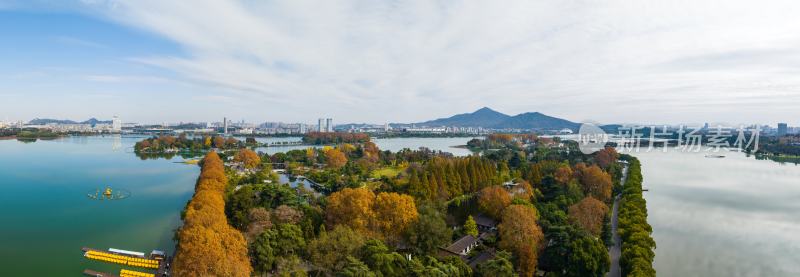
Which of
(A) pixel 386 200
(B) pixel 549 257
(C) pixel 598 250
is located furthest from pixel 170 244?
(C) pixel 598 250

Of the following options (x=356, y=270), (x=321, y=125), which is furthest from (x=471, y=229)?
(x=321, y=125)

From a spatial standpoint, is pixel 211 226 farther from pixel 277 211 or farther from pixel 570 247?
pixel 570 247

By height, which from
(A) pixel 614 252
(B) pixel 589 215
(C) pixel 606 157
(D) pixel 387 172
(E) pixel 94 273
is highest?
(C) pixel 606 157

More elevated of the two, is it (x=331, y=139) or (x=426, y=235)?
(x=331, y=139)

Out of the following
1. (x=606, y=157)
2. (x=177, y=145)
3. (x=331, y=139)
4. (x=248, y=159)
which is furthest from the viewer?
(x=331, y=139)

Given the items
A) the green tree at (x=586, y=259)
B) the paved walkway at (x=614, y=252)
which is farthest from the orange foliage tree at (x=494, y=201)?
the green tree at (x=586, y=259)

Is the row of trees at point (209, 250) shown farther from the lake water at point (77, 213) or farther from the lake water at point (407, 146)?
the lake water at point (407, 146)

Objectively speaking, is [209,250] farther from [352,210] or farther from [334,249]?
[352,210]
